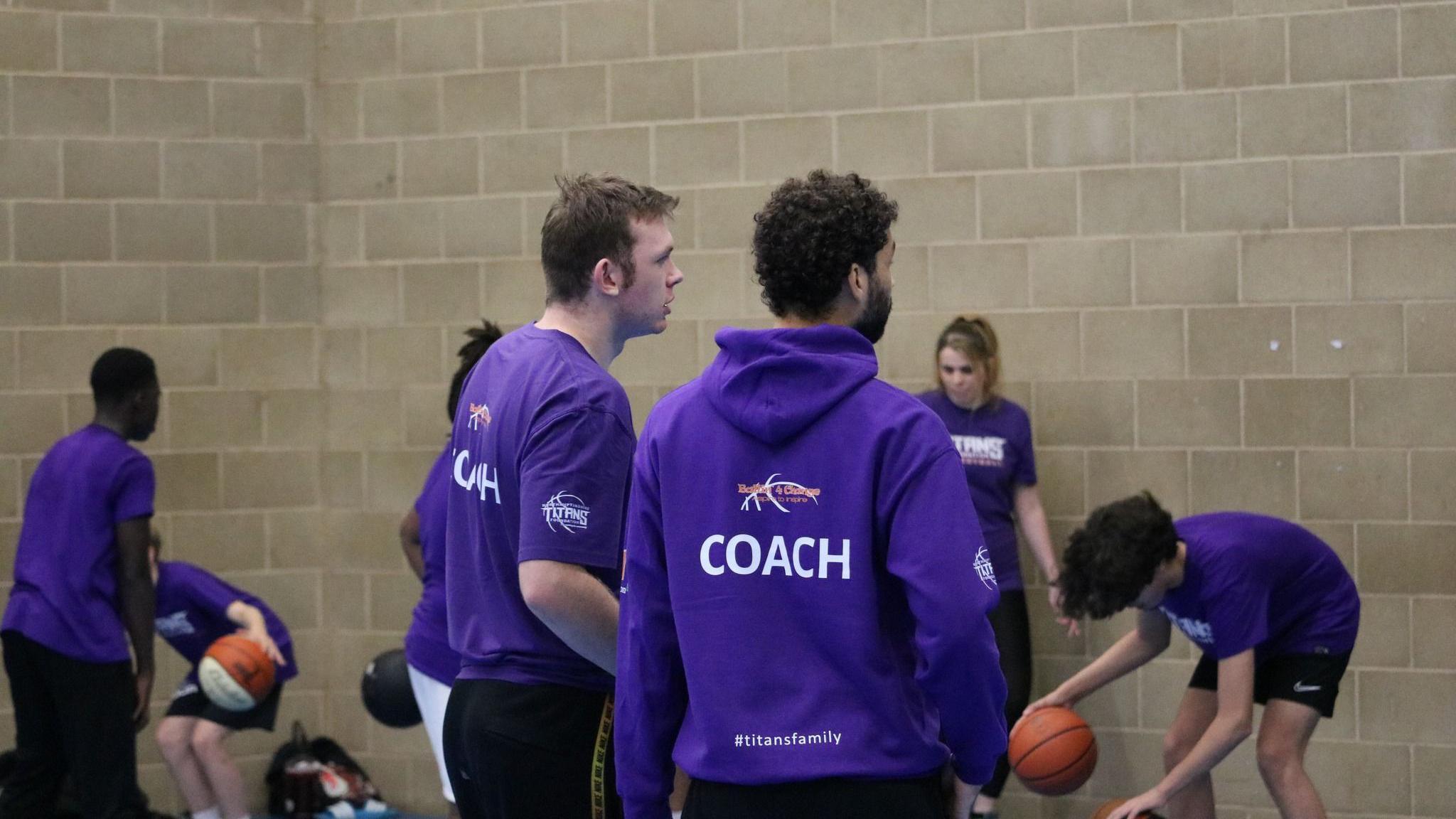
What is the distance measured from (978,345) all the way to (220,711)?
311 centimetres

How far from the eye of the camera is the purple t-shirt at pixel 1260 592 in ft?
14.0

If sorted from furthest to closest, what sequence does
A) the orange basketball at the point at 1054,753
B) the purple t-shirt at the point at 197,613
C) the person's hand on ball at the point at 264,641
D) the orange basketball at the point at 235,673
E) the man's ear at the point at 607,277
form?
the purple t-shirt at the point at 197,613
the person's hand on ball at the point at 264,641
the orange basketball at the point at 235,673
the orange basketball at the point at 1054,753
the man's ear at the point at 607,277

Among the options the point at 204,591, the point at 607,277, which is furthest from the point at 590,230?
the point at 204,591

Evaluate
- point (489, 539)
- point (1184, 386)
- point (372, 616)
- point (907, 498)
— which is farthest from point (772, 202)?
point (372, 616)

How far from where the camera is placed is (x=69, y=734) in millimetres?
4965

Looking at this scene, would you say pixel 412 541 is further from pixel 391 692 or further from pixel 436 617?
pixel 436 617

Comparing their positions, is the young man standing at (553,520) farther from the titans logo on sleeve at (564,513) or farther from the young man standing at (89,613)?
the young man standing at (89,613)

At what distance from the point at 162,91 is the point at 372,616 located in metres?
2.41

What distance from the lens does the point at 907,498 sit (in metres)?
2.15

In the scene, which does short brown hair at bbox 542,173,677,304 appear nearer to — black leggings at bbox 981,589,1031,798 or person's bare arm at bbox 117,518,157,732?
person's bare arm at bbox 117,518,157,732

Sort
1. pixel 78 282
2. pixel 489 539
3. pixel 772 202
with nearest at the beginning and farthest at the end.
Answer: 1. pixel 772 202
2. pixel 489 539
3. pixel 78 282

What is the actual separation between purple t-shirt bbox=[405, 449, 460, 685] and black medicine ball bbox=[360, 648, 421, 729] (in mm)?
563

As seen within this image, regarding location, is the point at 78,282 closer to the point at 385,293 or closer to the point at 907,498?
the point at 385,293

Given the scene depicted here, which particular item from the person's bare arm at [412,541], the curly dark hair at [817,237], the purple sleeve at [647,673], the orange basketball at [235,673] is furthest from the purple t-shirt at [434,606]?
the curly dark hair at [817,237]
